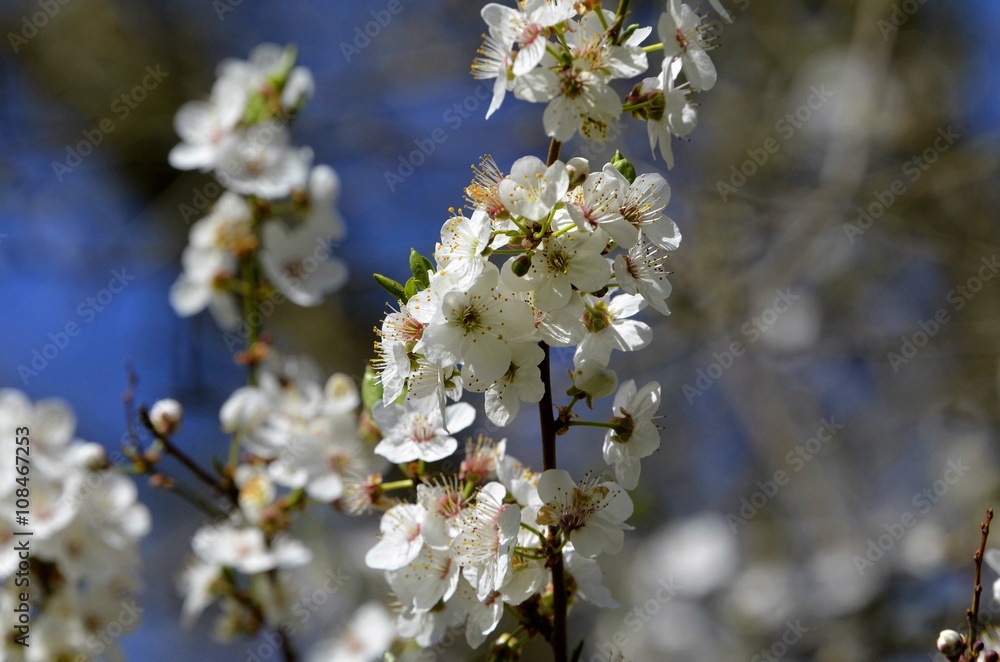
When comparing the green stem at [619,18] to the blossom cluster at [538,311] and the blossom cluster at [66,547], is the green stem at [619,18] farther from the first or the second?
the blossom cluster at [66,547]

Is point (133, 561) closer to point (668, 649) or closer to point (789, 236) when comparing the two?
point (789, 236)

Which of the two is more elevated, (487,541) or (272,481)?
(487,541)

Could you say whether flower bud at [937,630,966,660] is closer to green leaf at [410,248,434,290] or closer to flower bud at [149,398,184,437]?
green leaf at [410,248,434,290]

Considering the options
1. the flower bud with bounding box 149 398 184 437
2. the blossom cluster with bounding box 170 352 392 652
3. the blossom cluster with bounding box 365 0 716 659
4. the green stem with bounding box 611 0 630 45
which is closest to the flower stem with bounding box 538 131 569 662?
the blossom cluster with bounding box 365 0 716 659

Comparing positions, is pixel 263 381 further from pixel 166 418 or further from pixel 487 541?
pixel 487 541

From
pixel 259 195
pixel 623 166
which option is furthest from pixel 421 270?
→ pixel 259 195

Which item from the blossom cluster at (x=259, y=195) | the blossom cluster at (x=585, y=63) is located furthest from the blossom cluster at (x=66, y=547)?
the blossom cluster at (x=585, y=63)

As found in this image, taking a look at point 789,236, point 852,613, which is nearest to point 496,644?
point 852,613
